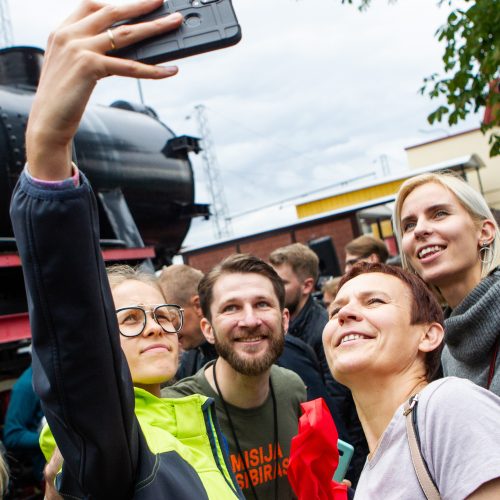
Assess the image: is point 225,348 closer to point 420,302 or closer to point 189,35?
point 420,302

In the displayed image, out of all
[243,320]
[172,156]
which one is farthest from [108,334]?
[172,156]

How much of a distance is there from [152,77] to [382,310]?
100cm

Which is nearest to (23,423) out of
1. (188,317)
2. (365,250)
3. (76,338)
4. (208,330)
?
(188,317)

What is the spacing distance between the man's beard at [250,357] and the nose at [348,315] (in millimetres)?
792

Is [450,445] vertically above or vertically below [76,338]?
below

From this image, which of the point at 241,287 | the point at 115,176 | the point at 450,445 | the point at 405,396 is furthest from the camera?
the point at 115,176

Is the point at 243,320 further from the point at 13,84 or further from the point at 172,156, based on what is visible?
the point at 172,156

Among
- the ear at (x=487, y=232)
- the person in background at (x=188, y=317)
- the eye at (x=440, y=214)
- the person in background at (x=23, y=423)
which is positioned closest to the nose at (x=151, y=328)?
the eye at (x=440, y=214)

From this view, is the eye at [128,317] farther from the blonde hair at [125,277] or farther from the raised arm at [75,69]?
the raised arm at [75,69]

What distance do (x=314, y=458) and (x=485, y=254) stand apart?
3.55 feet

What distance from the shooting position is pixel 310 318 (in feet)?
13.9

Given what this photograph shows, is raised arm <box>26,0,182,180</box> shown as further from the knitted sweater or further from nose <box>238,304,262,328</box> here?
nose <box>238,304,262,328</box>

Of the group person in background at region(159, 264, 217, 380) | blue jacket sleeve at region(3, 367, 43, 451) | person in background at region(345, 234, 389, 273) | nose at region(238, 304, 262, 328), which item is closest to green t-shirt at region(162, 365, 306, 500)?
nose at region(238, 304, 262, 328)

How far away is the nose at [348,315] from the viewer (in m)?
1.75
